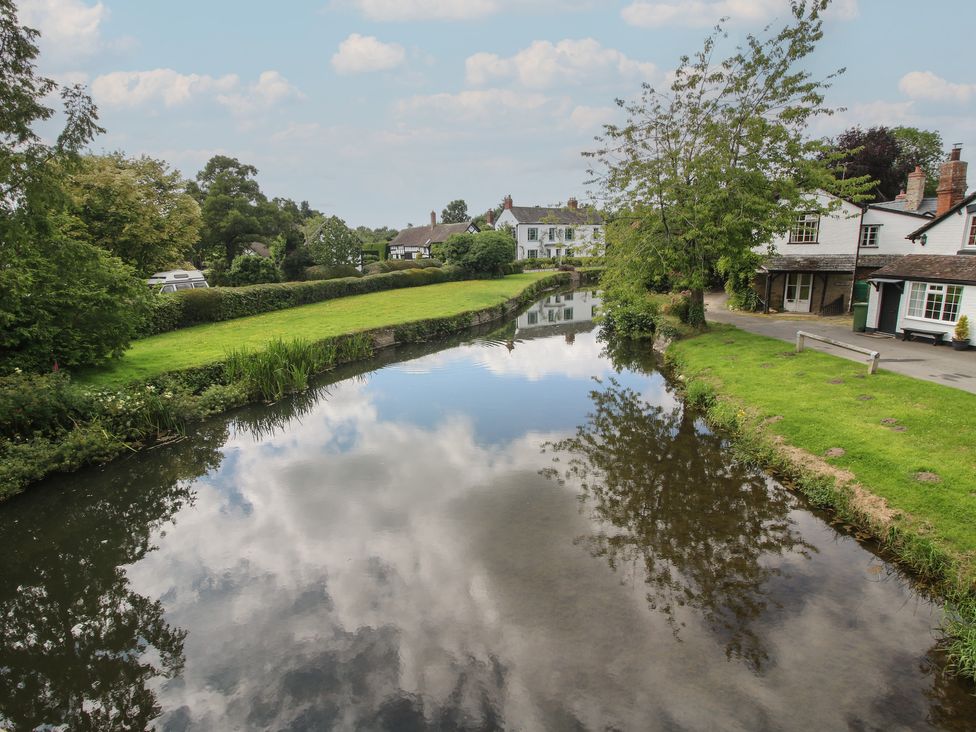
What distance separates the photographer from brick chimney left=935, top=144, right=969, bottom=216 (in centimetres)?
2276

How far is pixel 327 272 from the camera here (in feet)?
147

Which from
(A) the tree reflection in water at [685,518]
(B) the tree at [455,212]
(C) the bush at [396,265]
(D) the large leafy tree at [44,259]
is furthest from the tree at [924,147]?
(B) the tree at [455,212]

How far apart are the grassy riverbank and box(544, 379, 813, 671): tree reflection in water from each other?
977 mm

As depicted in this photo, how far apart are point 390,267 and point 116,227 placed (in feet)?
84.8

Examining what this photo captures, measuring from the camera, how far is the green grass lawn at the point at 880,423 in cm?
899

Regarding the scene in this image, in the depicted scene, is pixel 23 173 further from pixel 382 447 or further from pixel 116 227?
pixel 116 227

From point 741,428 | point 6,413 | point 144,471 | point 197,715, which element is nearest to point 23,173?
point 6,413

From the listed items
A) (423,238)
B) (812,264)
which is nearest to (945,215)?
(812,264)

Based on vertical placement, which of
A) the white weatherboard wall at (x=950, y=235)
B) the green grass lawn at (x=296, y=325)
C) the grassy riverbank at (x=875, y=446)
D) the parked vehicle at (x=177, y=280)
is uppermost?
the white weatherboard wall at (x=950, y=235)

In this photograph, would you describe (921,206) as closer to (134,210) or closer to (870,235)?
(870,235)

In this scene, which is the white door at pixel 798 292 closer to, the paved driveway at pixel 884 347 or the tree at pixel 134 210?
the paved driveway at pixel 884 347

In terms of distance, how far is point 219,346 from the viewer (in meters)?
22.0

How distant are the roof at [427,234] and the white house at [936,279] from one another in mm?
60879

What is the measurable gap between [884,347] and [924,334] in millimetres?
2078
